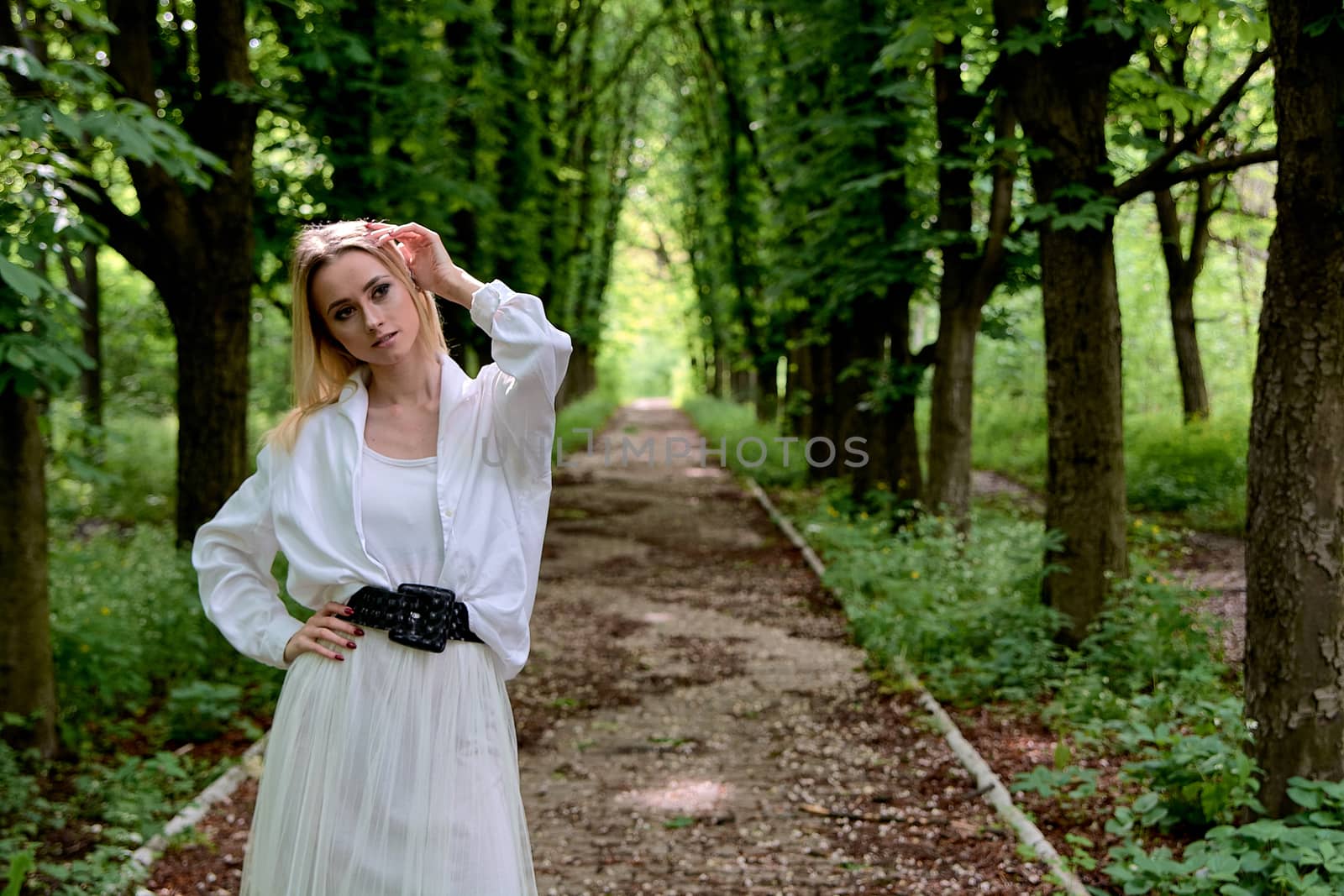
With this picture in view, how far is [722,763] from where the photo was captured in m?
6.17

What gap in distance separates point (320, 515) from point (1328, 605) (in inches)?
140

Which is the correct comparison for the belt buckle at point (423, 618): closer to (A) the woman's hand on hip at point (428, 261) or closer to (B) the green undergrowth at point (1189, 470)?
(A) the woman's hand on hip at point (428, 261)

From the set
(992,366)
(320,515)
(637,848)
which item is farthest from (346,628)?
(992,366)

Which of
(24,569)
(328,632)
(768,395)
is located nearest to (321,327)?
(328,632)

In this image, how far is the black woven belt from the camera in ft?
7.95

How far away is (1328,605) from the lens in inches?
164

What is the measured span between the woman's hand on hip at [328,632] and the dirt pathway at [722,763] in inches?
101

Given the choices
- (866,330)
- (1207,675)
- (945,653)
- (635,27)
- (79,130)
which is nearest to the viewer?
(79,130)

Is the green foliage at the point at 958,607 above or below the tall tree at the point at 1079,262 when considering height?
below

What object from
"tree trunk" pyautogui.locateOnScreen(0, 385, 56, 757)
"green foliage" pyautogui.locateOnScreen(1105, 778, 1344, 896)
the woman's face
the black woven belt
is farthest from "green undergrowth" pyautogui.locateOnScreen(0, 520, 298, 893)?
"green foliage" pyautogui.locateOnScreen(1105, 778, 1344, 896)

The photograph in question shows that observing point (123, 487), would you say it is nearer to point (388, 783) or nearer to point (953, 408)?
point (953, 408)

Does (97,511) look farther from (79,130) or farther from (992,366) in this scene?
(992,366)

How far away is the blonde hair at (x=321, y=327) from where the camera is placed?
2.53m

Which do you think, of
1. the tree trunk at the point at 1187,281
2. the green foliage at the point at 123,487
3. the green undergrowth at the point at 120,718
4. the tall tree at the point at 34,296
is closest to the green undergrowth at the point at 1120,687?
the green undergrowth at the point at 120,718
